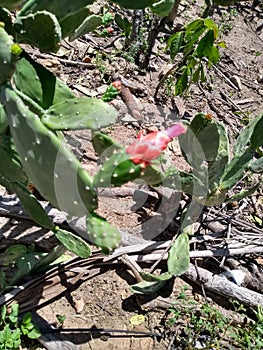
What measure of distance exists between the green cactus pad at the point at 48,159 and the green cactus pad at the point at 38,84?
0.73ft

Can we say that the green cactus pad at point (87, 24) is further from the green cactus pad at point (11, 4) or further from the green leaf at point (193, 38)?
the green leaf at point (193, 38)

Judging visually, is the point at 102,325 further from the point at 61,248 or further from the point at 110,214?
the point at 110,214

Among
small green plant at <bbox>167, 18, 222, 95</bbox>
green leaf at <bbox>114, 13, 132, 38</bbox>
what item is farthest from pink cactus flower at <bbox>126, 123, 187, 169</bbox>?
green leaf at <bbox>114, 13, 132, 38</bbox>

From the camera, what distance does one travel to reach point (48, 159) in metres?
1.36

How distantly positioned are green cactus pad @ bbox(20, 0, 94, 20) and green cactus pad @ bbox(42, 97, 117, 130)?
1.02ft

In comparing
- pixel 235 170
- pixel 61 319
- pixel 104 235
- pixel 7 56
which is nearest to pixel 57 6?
pixel 7 56

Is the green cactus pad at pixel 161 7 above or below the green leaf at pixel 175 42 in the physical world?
above

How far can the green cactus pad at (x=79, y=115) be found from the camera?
1.47 metres

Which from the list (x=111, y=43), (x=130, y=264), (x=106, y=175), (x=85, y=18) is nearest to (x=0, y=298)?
(x=130, y=264)

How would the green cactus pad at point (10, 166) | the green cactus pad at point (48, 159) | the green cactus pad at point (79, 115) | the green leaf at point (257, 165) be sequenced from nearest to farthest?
1. the green cactus pad at point (48, 159)
2. the green cactus pad at point (79, 115)
3. the green cactus pad at point (10, 166)
4. the green leaf at point (257, 165)

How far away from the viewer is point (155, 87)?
333cm

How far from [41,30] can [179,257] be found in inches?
40.2

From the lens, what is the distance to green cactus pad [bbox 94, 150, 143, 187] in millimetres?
1224

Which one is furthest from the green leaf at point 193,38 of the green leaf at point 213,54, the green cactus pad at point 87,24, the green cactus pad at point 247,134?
the green cactus pad at point 87,24
